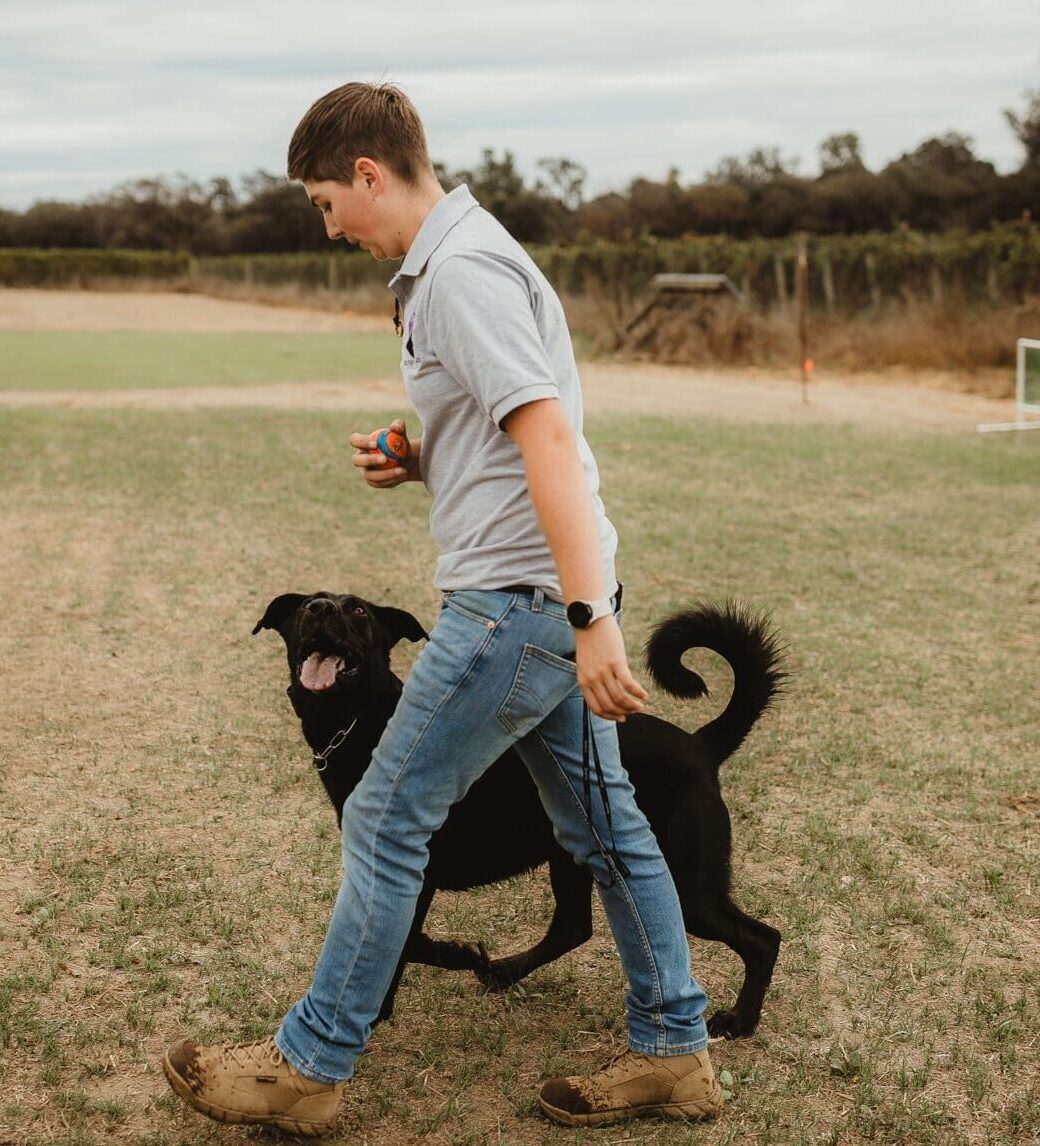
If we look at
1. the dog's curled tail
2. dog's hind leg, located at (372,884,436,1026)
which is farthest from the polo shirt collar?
dog's hind leg, located at (372,884,436,1026)

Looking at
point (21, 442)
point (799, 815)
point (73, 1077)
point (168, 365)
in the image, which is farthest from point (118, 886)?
point (168, 365)

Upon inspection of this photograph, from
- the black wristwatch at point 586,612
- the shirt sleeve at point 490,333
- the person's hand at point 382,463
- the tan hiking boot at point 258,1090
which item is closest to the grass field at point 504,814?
the tan hiking boot at point 258,1090

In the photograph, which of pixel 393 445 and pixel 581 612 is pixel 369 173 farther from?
pixel 581 612

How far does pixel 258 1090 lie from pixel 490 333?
4.64 feet

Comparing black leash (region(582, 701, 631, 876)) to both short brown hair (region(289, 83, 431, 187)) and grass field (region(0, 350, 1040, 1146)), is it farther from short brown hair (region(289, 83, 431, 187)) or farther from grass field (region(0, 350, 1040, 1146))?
short brown hair (region(289, 83, 431, 187))

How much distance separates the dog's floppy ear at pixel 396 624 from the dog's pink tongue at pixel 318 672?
321mm

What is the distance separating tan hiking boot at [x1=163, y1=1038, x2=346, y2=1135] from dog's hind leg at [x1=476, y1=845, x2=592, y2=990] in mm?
759

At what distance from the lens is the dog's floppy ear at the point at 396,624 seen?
3309 millimetres

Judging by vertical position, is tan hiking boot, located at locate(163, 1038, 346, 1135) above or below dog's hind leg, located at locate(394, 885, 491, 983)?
above

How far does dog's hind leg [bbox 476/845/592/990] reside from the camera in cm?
309

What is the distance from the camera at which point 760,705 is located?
2.95 metres

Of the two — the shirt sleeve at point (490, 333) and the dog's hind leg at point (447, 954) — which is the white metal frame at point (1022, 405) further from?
the shirt sleeve at point (490, 333)

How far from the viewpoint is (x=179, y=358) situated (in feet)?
71.7

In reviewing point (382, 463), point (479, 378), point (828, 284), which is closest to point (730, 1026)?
point (382, 463)
